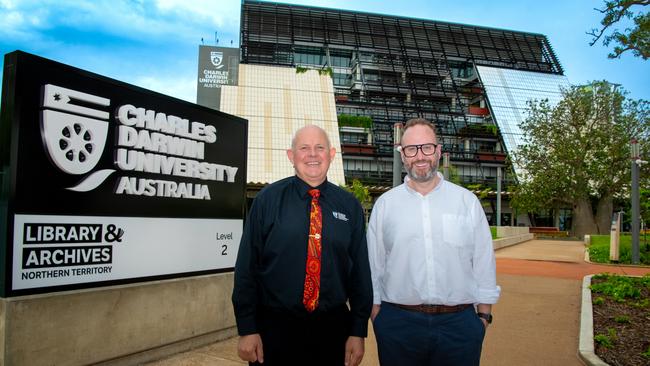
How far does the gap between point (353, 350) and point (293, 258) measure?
26.6 inches

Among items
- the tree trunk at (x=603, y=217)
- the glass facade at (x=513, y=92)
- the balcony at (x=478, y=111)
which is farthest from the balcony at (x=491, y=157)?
the tree trunk at (x=603, y=217)

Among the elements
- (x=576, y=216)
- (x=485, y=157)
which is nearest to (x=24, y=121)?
(x=576, y=216)

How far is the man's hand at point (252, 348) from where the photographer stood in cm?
263

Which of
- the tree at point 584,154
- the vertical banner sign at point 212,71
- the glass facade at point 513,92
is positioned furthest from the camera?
the vertical banner sign at point 212,71

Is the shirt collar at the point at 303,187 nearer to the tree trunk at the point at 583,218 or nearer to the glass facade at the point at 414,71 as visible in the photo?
the tree trunk at the point at 583,218

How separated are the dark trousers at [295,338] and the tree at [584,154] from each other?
36397 millimetres

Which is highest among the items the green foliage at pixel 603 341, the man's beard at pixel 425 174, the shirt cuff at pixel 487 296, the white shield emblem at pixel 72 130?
the white shield emblem at pixel 72 130

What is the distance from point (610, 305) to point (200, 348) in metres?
6.54

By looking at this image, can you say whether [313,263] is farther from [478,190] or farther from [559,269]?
[478,190]

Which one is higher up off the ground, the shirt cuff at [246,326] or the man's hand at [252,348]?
the shirt cuff at [246,326]

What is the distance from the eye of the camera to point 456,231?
2873 millimetres

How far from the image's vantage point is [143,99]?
504 cm

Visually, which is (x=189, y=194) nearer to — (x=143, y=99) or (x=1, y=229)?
(x=143, y=99)

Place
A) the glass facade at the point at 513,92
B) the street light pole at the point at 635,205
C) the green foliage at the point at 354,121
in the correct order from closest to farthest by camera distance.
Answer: the street light pole at the point at 635,205 < the green foliage at the point at 354,121 < the glass facade at the point at 513,92
